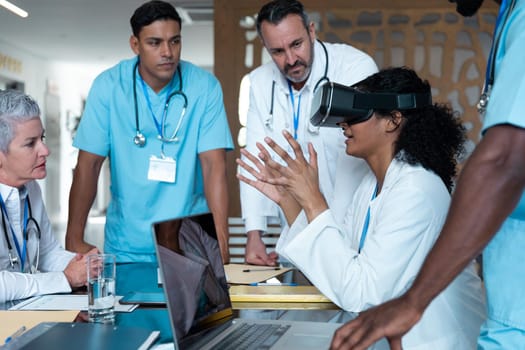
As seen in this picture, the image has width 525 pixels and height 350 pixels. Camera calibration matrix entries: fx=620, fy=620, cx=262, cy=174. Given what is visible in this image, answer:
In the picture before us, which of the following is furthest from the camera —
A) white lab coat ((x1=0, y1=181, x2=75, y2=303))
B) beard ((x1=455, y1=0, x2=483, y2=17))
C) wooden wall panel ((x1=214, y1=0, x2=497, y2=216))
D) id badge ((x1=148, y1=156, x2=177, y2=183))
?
wooden wall panel ((x1=214, y1=0, x2=497, y2=216))

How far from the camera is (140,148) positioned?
2688mm

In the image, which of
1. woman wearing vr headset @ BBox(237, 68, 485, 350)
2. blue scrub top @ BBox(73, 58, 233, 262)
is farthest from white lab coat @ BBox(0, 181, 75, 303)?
woman wearing vr headset @ BBox(237, 68, 485, 350)

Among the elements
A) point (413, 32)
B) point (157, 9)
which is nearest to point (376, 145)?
point (157, 9)

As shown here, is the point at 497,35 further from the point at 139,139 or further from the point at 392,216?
the point at 139,139

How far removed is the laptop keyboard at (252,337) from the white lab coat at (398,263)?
218 mm

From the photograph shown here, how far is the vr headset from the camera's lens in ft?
5.38

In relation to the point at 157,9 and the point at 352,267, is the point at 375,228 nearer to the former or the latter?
the point at 352,267

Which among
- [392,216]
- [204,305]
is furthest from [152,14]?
[204,305]

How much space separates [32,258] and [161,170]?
0.66 m

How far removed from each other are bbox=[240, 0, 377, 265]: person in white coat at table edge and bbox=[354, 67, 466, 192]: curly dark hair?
23.9 inches

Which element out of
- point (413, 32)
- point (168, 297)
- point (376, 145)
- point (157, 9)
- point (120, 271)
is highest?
point (413, 32)

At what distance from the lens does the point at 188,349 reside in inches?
46.7

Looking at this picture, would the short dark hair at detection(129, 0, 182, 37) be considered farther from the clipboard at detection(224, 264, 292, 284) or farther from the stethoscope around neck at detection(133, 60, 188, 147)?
the clipboard at detection(224, 264, 292, 284)

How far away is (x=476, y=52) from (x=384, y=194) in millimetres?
3939
